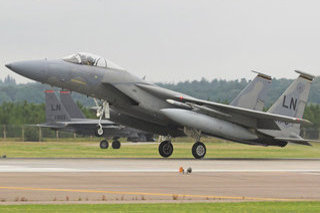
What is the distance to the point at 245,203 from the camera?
12.3 m

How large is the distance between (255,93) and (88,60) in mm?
8008

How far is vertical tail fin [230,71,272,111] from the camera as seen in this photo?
100ft

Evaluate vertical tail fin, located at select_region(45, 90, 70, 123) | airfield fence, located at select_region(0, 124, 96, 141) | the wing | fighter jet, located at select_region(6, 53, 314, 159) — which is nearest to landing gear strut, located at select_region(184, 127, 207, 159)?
fighter jet, located at select_region(6, 53, 314, 159)

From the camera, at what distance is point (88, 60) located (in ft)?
88.1

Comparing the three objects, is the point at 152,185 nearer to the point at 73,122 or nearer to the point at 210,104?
the point at 210,104

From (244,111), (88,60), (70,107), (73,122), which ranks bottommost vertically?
(244,111)

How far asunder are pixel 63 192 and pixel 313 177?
7668 mm

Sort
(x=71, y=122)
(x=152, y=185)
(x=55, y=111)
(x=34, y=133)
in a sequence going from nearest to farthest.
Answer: (x=152, y=185), (x=71, y=122), (x=55, y=111), (x=34, y=133)

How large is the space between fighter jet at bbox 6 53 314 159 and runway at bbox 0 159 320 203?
6.67m

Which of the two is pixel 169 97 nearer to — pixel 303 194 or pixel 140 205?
pixel 303 194

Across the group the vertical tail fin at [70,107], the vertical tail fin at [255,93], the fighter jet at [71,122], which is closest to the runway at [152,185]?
the vertical tail fin at [255,93]

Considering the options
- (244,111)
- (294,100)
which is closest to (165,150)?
(244,111)

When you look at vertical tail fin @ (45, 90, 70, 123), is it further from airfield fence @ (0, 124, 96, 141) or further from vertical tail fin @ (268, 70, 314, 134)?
vertical tail fin @ (268, 70, 314, 134)

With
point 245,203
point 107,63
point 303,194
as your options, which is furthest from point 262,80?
point 245,203
